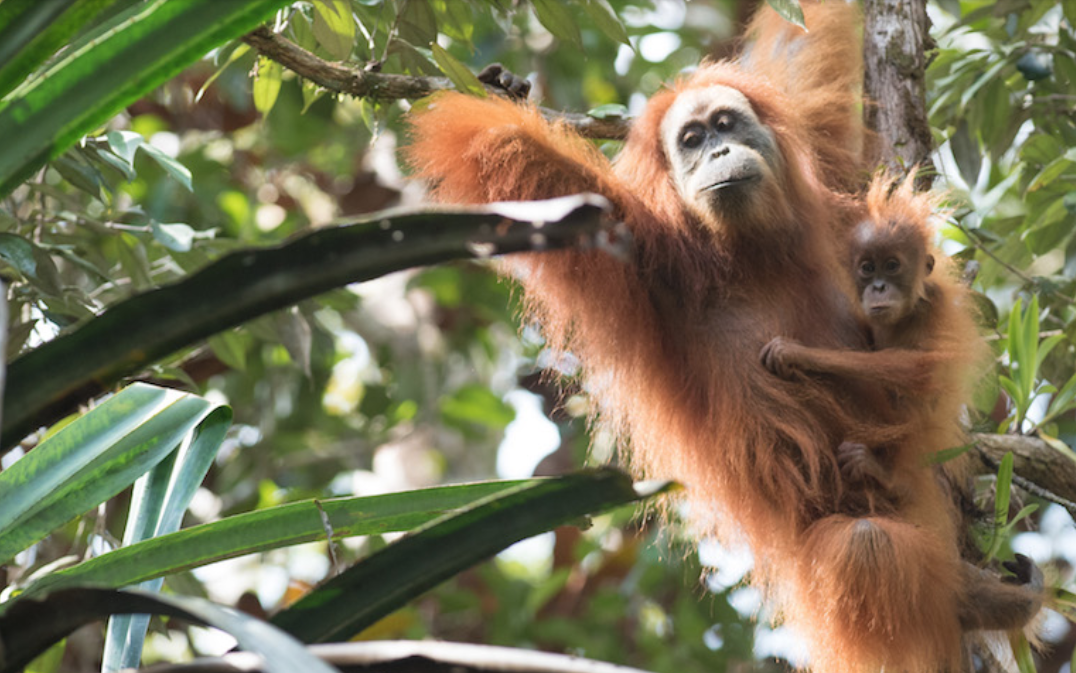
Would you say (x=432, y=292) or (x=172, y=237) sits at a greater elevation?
(x=172, y=237)

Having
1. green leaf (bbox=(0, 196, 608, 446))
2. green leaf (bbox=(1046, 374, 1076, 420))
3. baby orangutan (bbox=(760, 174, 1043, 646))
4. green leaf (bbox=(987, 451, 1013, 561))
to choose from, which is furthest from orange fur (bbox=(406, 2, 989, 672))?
green leaf (bbox=(0, 196, 608, 446))

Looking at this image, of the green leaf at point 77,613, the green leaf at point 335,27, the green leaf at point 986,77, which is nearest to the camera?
the green leaf at point 77,613

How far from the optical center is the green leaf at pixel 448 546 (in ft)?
4.16

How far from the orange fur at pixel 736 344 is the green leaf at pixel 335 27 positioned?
1.13 ft

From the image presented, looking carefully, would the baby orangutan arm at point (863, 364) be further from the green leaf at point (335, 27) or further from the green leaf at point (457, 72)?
the green leaf at point (335, 27)

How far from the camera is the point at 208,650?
507 centimetres

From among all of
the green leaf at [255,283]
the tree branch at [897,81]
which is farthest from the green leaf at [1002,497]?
the green leaf at [255,283]

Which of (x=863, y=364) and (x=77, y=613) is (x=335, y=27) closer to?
(x=863, y=364)

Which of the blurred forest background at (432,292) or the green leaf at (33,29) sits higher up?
the green leaf at (33,29)

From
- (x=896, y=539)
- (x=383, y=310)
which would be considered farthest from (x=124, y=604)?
(x=383, y=310)

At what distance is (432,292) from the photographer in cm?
657

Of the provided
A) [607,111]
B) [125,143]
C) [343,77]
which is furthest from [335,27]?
[607,111]

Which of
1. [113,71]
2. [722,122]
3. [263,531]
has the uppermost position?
[113,71]

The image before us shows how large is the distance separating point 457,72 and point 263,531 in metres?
1.61
